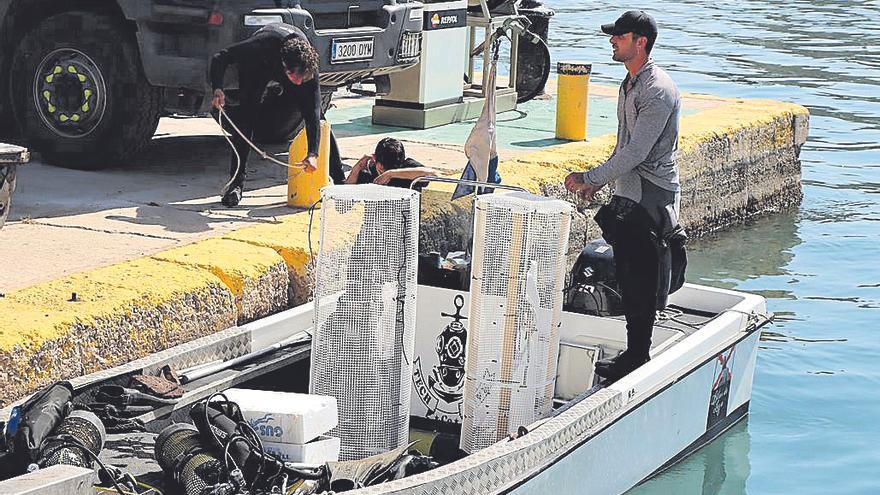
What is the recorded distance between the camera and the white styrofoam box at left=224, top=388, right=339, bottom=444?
5.20m

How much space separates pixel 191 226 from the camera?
7875mm

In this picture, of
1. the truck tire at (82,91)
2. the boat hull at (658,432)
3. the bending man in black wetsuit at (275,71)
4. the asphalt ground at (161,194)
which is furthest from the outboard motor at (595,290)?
the truck tire at (82,91)

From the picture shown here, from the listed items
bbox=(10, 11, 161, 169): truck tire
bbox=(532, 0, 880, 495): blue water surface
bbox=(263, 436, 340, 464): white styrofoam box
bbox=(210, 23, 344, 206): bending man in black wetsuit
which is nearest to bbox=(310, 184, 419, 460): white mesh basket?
bbox=(263, 436, 340, 464): white styrofoam box

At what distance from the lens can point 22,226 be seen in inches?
297

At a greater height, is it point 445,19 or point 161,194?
point 445,19

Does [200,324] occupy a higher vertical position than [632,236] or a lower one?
lower

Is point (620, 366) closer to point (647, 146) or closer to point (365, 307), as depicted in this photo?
point (647, 146)

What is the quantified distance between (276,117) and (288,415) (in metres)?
3.97

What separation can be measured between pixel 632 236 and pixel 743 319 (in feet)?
3.97

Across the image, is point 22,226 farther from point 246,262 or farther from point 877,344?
point 877,344

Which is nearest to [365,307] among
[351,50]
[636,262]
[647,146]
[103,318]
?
[103,318]

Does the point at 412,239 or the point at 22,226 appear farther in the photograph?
the point at 22,226

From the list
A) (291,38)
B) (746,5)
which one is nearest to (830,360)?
(291,38)

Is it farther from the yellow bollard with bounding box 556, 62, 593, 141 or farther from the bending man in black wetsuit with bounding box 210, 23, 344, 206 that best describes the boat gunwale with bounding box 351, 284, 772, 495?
the yellow bollard with bounding box 556, 62, 593, 141
